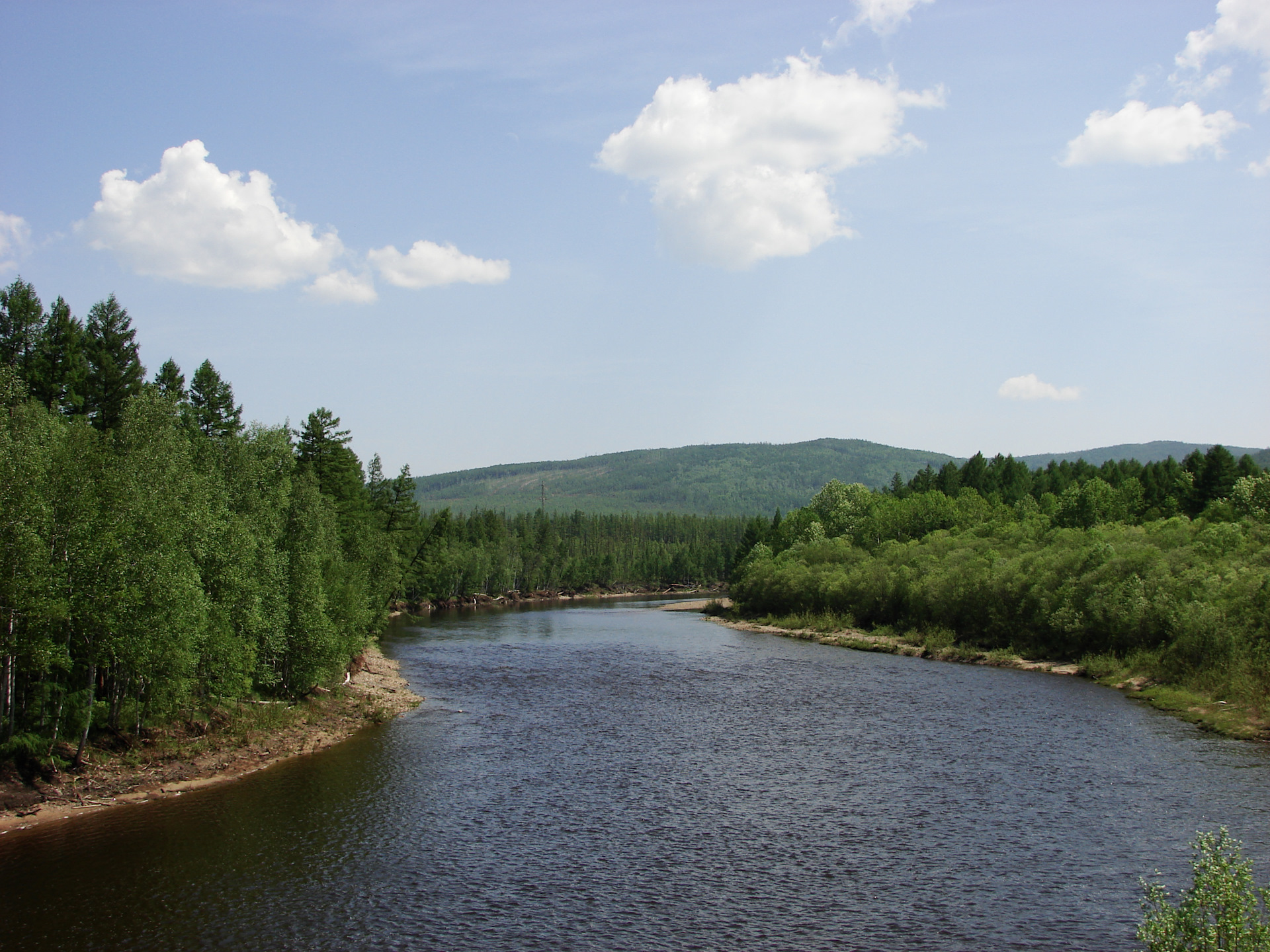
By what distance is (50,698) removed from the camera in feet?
106

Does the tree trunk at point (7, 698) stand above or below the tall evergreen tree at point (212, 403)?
below

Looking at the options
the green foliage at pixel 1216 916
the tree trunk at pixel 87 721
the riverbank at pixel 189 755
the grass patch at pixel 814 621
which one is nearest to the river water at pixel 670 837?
the riverbank at pixel 189 755

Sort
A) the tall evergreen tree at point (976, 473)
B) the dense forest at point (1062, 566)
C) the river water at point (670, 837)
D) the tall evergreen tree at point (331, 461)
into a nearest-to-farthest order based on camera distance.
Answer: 1. the river water at point (670, 837)
2. the dense forest at point (1062, 566)
3. the tall evergreen tree at point (331, 461)
4. the tall evergreen tree at point (976, 473)

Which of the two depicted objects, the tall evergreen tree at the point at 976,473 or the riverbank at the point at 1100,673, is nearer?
the riverbank at the point at 1100,673

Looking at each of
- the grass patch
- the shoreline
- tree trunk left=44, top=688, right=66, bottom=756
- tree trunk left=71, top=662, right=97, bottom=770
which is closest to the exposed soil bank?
the shoreline

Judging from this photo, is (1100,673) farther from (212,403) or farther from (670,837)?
(212,403)

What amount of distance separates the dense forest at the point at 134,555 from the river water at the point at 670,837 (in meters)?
5.34

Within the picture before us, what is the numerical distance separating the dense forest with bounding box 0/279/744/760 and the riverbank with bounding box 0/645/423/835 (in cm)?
103

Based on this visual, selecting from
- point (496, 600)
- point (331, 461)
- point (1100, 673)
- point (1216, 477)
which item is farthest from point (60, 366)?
point (496, 600)

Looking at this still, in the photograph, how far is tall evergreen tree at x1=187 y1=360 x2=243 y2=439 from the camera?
68438 mm

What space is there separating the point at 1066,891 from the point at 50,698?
117ft

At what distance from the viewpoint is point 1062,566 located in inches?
2741

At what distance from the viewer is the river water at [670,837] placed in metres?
22.4

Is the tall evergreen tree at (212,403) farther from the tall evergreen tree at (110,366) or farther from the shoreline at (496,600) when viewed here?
the shoreline at (496,600)
